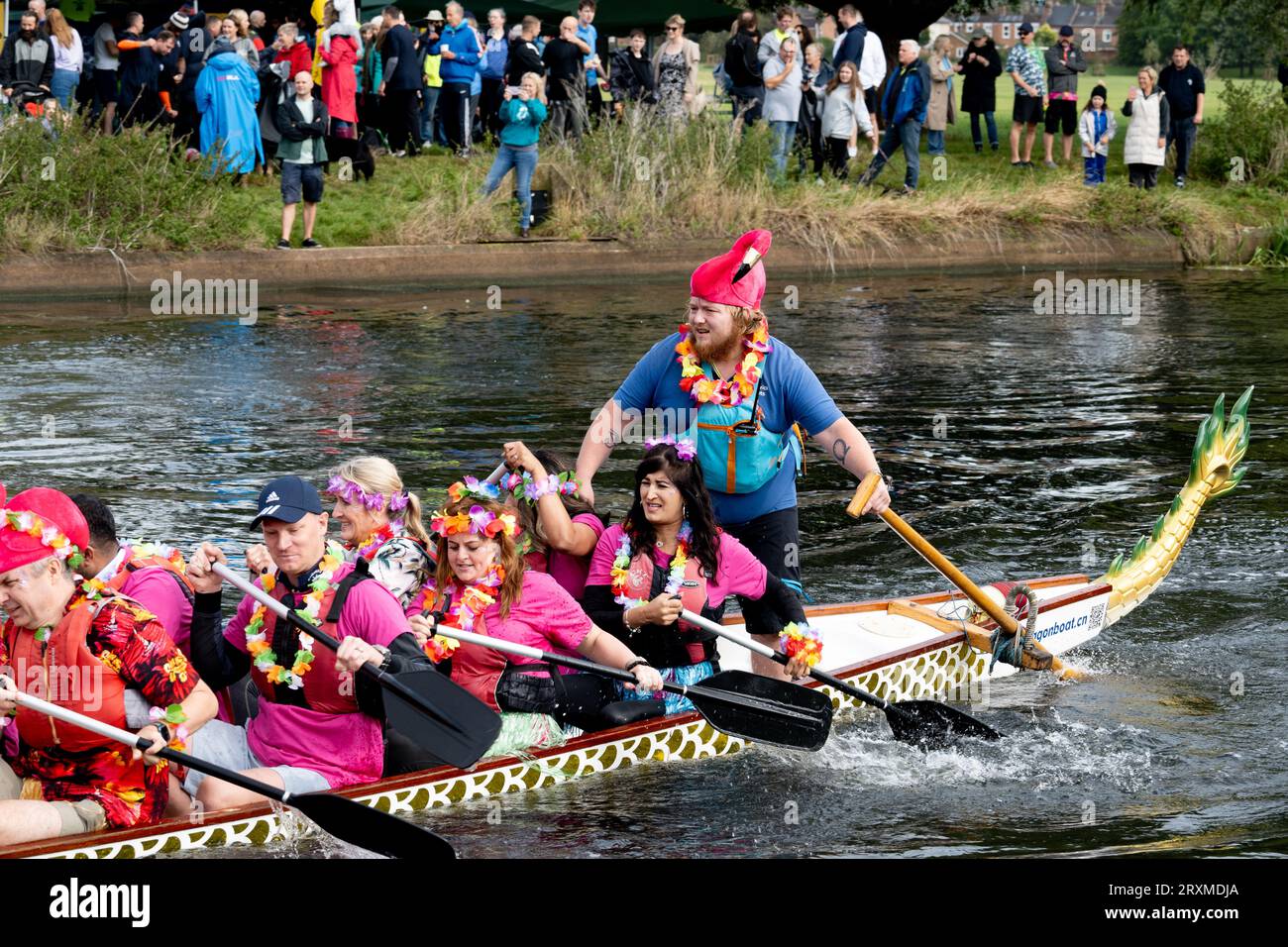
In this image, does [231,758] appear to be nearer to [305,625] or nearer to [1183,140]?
[305,625]

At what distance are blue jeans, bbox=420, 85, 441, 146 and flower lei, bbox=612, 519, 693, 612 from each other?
1643cm

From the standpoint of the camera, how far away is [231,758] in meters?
6.69

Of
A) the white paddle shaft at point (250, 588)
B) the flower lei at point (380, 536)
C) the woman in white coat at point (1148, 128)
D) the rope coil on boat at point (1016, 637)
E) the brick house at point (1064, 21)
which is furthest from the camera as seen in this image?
the brick house at point (1064, 21)

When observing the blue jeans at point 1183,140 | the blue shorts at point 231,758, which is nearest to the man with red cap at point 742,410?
the blue shorts at point 231,758

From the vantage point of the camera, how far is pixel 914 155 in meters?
22.8

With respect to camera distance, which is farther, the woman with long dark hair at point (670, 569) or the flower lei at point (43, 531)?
the woman with long dark hair at point (670, 569)

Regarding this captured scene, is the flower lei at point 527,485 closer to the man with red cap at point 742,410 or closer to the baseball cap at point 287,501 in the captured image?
the man with red cap at point 742,410

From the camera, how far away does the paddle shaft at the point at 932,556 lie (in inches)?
297

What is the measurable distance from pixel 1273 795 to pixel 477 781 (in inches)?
129

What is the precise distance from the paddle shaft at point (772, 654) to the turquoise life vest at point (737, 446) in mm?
603

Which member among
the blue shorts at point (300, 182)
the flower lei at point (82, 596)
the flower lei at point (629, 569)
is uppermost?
the blue shorts at point (300, 182)

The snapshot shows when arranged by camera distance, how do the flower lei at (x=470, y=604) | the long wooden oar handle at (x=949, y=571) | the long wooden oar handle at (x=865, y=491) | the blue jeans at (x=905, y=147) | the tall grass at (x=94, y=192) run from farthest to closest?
the blue jeans at (x=905, y=147)
the tall grass at (x=94, y=192)
the long wooden oar handle at (x=949, y=571)
the long wooden oar handle at (x=865, y=491)
the flower lei at (x=470, y=604)

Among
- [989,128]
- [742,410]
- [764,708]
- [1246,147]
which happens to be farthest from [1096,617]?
[989,128]
